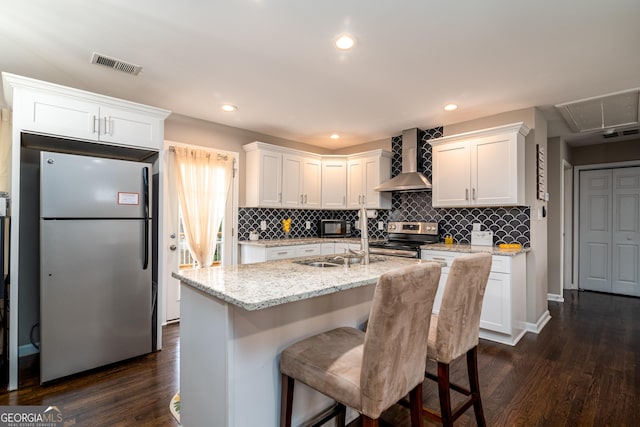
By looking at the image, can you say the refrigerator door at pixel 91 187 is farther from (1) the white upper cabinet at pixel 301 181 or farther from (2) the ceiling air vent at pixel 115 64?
(1) the white upper cabinet at pixel 301 181

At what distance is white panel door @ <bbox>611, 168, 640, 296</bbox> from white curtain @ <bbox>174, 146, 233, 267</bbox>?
6089mm

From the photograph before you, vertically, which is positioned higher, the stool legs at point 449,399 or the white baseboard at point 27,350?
the stool legs at point 449,399

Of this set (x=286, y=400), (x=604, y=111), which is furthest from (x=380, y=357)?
(x=604, y=111)

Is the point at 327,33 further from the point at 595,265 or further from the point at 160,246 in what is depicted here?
the point at 595,265

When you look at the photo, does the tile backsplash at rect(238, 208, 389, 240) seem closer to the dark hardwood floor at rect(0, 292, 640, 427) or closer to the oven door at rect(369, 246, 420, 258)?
the oven door at rect(369, 246, 420, 258)

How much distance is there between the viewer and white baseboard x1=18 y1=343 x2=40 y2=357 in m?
2.91

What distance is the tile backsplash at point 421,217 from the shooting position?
372cm

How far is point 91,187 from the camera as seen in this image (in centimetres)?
255

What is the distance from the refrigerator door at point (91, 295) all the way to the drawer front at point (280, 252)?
148 centimetres

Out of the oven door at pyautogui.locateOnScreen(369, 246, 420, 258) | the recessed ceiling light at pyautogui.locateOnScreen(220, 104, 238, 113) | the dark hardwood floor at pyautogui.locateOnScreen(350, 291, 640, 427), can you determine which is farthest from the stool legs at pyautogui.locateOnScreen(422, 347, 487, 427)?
the recessed ceiling light at pyautogui.locateOnScreen(220, 104, 238, 113)

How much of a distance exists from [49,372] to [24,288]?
0.98 meters

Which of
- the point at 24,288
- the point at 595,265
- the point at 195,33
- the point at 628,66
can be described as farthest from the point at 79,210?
the point at 595,265

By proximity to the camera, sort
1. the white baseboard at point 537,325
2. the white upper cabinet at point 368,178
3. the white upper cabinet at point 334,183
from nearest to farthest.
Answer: the white baseboard at point 537,325
the white upper cabinet at point 368,178
the white upper cabinet at point 334,183

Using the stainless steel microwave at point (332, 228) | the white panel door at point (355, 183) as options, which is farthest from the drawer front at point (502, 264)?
the stainless steel microwave at point (332, 228)
